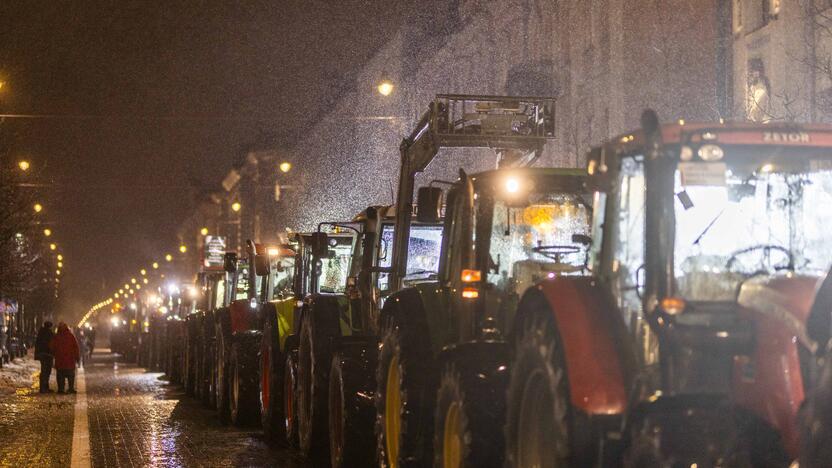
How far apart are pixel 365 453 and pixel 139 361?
43.9 meters

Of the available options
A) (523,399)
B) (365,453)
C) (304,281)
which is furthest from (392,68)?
(523,399)

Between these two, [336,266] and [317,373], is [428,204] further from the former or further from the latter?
[336,266]

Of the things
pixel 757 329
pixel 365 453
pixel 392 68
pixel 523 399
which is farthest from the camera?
pixel 392 68

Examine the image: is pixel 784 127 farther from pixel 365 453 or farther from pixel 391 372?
pixel 365 453

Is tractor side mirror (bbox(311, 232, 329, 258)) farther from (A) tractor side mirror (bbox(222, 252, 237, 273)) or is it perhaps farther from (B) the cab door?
(A) tractor side mirror (bbox(222, 252, 237, 273))

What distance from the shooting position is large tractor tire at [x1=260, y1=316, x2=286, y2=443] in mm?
16438

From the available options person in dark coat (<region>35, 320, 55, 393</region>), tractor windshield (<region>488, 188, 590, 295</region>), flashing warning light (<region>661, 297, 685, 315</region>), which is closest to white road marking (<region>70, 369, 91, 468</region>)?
person in dark coat (<region>35, 320, 55, 393</region>)

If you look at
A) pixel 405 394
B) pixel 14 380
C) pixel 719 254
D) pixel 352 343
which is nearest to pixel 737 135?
pixel 719 254

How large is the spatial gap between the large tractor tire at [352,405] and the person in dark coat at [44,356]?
19.8 meters

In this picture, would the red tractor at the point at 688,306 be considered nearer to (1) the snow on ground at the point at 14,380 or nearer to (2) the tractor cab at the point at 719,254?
(2) the tractor cab at the point at 719,254

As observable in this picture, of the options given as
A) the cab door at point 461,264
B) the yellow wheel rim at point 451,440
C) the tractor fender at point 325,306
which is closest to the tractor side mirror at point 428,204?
the cab door at point 461,264

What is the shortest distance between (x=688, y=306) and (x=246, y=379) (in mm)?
13050

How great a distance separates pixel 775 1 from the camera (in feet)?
115

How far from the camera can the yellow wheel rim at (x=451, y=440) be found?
335 inches
